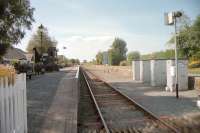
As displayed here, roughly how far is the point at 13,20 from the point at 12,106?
34600mm

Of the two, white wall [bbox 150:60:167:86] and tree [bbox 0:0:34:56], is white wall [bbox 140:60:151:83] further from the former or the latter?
tree [bbox 0:0:34:56]

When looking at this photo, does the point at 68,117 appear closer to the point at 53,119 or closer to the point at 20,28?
the point at 53,119

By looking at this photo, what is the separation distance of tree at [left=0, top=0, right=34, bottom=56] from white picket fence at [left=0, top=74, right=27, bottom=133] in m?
27.4

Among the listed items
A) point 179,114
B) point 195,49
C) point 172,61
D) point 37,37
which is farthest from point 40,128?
point 37,37

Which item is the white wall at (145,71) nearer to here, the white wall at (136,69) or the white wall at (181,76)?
the white wall at (136,69)

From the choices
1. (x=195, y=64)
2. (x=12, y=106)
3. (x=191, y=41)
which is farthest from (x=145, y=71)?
(x=191, y=41)

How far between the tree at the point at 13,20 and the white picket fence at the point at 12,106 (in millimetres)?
27375

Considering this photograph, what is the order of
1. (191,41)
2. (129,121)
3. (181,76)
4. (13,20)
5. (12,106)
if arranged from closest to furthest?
(12,106), (129,121), (181,76), (13,20), (191,41)

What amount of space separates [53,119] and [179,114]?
171 inches

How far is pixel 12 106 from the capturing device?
22.5 feet

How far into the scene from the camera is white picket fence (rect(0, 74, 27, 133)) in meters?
6.28

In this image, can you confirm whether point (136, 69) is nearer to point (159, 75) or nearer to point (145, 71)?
point (145, 71)

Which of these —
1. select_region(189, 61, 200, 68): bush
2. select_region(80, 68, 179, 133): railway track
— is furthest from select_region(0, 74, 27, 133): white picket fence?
select_region(189, 61, 200, 68): bush

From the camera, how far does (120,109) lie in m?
14.8
